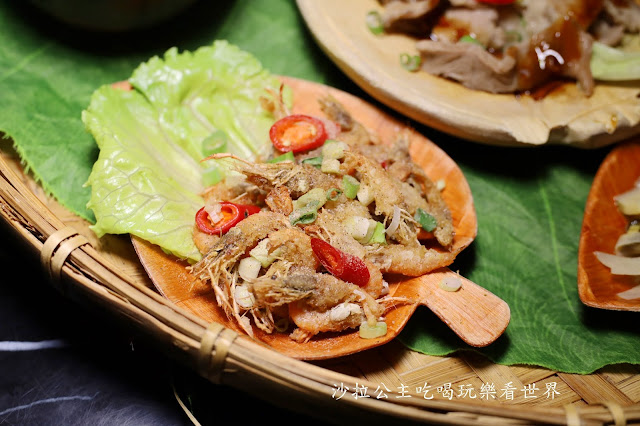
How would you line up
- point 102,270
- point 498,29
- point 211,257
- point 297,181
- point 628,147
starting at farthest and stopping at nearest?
point 498,29
point 628,147
point 297,181
point 211,257
point 102,270

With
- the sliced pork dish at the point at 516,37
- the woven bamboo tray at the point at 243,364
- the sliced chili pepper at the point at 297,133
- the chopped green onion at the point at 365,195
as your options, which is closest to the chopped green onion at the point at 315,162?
the sliced chili pepper at the point at 297,133

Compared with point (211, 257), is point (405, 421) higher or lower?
lower

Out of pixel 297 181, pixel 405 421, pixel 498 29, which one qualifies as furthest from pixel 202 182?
pixel 498 29

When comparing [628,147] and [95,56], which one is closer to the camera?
[628,147]

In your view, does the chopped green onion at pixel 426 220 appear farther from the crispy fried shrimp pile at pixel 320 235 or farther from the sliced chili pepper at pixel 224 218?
the sliced chili pepper at pixel 224 218

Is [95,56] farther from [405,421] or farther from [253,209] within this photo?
[405,421]
